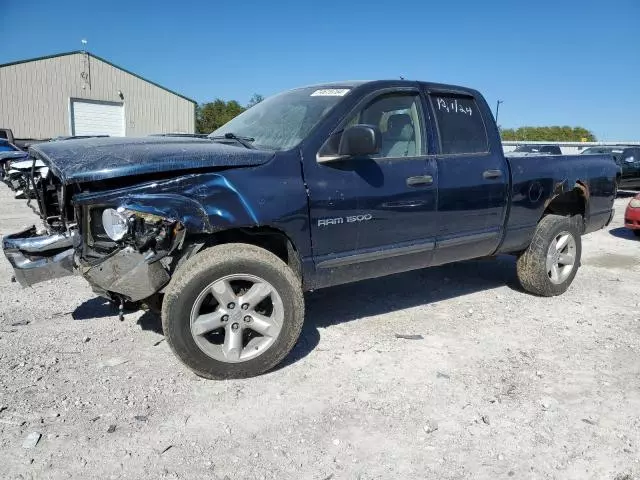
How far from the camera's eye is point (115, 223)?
9.57 feet

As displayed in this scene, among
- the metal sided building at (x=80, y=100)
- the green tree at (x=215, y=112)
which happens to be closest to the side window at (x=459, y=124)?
the metal sided building at (x=80, y=100)

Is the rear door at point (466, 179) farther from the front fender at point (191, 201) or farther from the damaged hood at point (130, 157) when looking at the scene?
the front fender at point (191, 201)

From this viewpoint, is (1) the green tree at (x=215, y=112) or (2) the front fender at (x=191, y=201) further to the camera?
(1) the green tree at (x=215, y=112)

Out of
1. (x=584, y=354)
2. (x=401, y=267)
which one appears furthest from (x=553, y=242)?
(x=401, y=267)

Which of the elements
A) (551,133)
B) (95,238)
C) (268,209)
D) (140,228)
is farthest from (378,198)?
(551,133)

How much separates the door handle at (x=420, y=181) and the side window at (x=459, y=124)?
1.17ft

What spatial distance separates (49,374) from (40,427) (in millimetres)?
631

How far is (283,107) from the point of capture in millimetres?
4062

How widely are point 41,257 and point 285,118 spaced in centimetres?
193

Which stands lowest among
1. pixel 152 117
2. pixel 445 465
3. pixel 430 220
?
pixel 445 465

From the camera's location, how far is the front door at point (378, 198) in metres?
3.41

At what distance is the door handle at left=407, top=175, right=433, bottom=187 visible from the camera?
149 inches

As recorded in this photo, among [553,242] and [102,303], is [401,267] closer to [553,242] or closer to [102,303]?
[553,242]

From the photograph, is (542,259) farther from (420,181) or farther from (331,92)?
(331,92)
